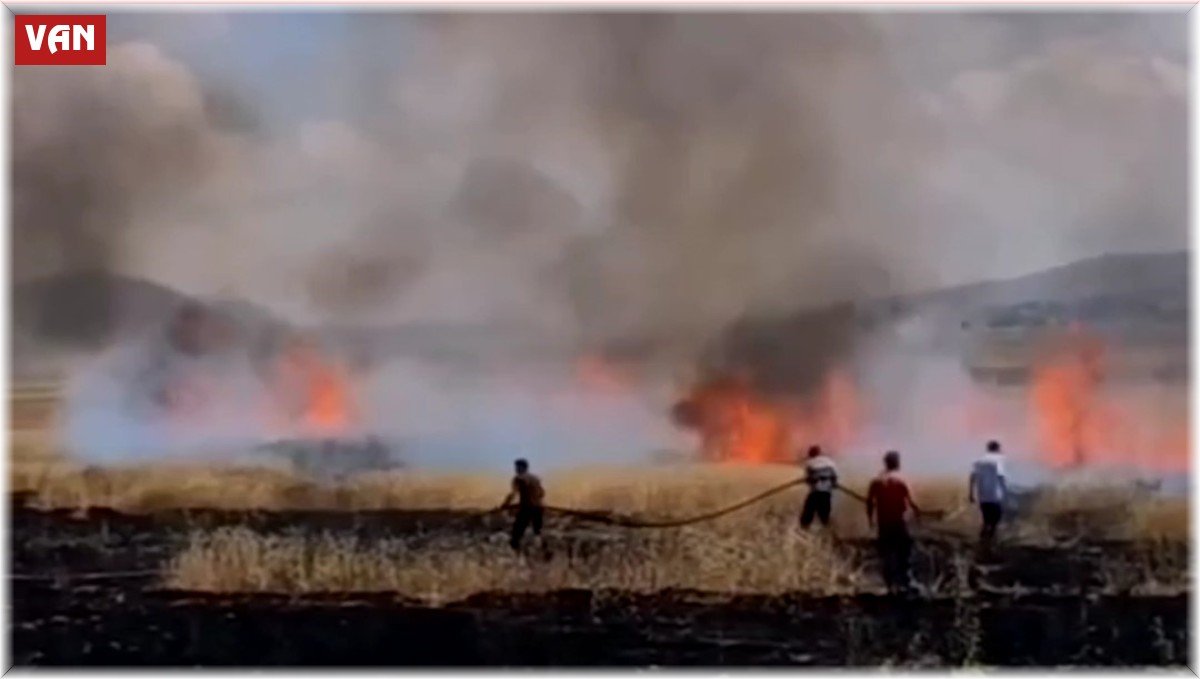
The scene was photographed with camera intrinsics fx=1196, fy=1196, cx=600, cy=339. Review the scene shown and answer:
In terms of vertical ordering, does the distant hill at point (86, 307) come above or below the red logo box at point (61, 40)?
below

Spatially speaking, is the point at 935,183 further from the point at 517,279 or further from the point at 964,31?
the point at 517,279

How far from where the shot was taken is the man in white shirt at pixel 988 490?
2508 mm

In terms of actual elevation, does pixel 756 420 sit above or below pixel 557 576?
above

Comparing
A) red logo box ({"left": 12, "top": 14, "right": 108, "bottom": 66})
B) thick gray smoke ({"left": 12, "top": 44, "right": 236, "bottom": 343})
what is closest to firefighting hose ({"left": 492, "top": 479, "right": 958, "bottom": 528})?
thick gray smoke ({"left": 12, "top": 44, "right": 236, "bottom": 343})

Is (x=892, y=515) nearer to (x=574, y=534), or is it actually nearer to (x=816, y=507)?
(x=816, y=507)

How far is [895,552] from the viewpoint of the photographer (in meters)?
2.52

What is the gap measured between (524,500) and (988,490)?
0.98 m

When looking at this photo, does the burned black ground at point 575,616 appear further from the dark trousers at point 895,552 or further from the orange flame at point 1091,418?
the orange flame at point 1091,418

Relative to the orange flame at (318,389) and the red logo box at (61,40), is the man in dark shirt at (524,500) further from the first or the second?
the red logo box at (61,40)

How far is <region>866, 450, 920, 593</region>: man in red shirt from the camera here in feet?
8.24

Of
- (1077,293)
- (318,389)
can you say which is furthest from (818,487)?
(318,389)

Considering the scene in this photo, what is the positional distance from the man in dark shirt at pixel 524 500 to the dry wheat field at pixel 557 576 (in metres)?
0.03

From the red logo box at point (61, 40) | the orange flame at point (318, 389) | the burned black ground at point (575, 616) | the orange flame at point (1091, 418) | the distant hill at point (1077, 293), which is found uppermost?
the red logo box at point (61, 40)

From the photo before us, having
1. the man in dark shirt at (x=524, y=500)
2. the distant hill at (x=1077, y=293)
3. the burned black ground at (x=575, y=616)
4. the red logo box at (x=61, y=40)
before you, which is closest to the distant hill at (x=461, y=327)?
the distant hill at (x=1077, y=293)
